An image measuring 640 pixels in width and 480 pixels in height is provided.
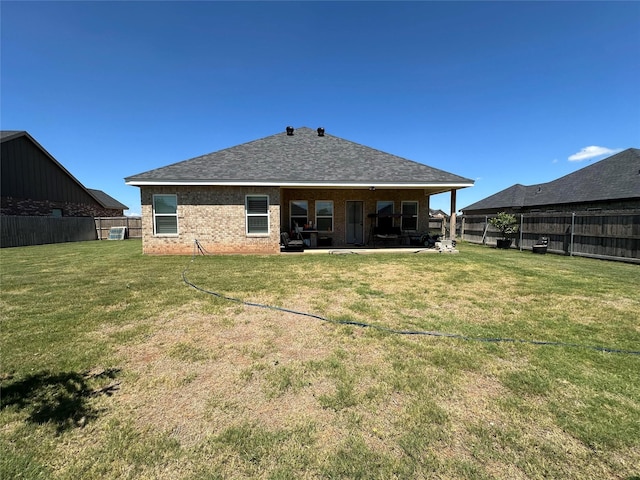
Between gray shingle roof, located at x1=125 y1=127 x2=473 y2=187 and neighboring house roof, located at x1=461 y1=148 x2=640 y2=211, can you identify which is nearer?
gray shingle roof, located at x1=125 y1=127 x2=473 y2=187

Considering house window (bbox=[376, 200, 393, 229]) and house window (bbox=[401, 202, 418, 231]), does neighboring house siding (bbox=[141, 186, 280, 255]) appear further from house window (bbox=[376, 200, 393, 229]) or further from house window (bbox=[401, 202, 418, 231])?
house window (bbox=[401, 202, 418, 231])

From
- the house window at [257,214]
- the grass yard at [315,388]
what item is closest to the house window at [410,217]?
the house window at [257,214]

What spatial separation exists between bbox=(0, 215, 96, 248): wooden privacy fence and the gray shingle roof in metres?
10.1

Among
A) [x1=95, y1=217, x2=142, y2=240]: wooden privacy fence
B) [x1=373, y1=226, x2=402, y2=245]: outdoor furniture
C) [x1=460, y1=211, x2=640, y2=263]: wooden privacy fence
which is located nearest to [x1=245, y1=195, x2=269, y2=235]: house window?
[x1=373, y1=226, x2=402, y2=245]: outdoor furniture

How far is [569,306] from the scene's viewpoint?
5.18 metres

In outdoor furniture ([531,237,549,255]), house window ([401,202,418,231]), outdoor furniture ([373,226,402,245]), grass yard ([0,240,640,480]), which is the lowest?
grass yard ([0,240,640,480])

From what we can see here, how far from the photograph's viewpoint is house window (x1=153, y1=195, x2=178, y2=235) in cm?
1179

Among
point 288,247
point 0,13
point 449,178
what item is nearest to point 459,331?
point 288,247

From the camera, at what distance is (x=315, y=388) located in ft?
8.97

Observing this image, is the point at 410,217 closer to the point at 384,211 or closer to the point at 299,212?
the point at 384,211

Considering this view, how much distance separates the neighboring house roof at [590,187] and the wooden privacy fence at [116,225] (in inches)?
1172

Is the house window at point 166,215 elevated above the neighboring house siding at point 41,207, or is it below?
below

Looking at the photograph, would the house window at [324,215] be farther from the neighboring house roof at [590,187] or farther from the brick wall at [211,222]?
the neighboring house roof at [590,187]

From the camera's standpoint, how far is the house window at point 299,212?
1433 centimetres
